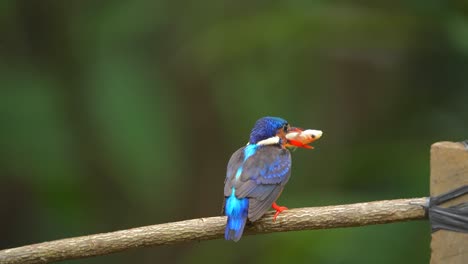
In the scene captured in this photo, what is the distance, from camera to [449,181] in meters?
2.45

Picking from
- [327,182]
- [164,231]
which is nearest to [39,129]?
[327,182]

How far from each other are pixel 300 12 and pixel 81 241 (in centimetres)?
300

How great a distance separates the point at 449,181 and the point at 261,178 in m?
1.35

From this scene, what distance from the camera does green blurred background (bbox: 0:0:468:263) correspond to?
5.48m

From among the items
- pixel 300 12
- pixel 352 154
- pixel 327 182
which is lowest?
pixel 327 182

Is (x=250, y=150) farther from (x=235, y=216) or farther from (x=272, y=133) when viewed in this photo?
(x=235, y=216)

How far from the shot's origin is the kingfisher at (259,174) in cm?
335

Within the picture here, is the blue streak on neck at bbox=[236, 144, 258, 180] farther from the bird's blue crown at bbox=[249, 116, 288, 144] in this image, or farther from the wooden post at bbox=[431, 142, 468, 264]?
the wooden post at bbox=[431, 142, 468, 264]

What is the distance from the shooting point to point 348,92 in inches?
272

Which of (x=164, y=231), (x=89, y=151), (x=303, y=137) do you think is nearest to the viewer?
(x=164, y=231)

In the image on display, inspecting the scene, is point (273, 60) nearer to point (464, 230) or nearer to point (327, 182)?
point (327, 182)

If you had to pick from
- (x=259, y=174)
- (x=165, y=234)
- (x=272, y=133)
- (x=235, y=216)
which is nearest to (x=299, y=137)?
(x=272, y=133)

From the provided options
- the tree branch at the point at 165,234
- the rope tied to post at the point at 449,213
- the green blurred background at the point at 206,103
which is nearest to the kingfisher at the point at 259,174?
the tree branch at the point at 165,234

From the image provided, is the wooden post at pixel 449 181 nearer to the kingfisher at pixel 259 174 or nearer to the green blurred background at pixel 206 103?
the kingfisher at pixel 259 174
